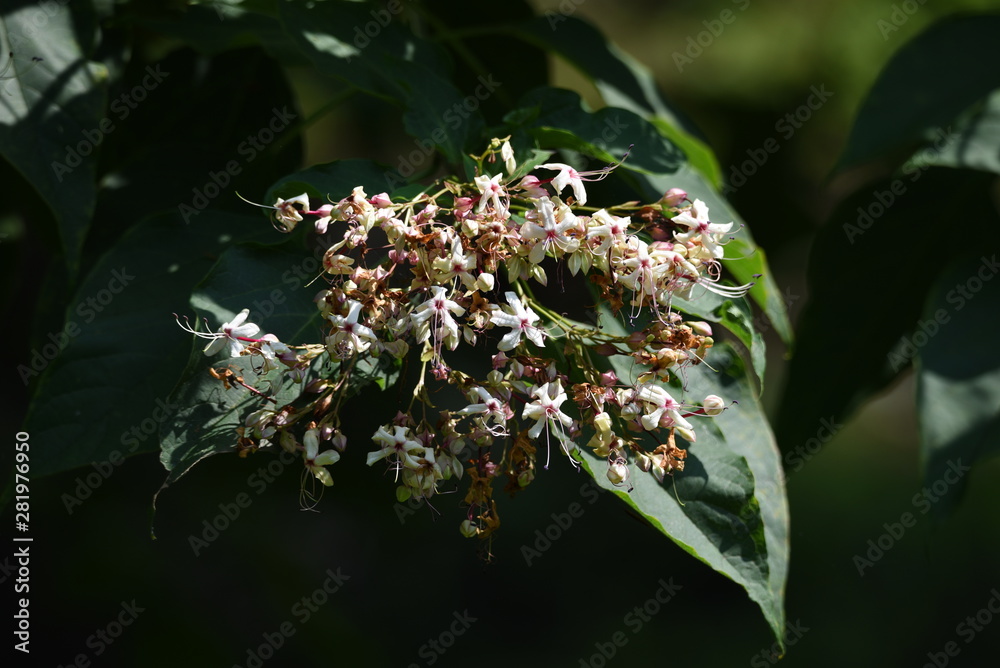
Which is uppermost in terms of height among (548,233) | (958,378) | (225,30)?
(225,30)

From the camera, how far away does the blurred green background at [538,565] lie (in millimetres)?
3271

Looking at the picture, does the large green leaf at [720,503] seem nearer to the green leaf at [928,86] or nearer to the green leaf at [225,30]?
the green leaf at [928,86]

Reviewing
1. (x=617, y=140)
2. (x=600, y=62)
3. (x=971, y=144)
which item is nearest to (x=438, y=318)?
(x=617, y=140)

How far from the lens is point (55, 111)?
1104 mm

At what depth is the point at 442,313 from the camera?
811 millimetres

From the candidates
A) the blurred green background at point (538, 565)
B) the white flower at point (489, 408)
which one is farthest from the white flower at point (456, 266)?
the blurred green background at point (538, 565)

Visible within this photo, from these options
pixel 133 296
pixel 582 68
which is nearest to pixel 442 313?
pixel 133 296

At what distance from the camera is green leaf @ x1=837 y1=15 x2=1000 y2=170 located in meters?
1.43

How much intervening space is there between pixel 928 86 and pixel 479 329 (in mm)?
1056

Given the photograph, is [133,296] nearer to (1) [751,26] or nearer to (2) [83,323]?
(2) [83,323]

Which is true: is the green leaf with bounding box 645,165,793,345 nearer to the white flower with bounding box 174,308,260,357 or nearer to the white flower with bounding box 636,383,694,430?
the white flower with bounding box 636,383,694,430

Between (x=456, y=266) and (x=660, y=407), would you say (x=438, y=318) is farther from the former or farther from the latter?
(x=660, y=407)

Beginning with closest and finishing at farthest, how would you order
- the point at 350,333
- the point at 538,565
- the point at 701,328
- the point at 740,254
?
1. the point at 350,333
2. the point at 701,328
3. the point at 740,254
4. the point at 538,565

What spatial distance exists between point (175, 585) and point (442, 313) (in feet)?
10.2
